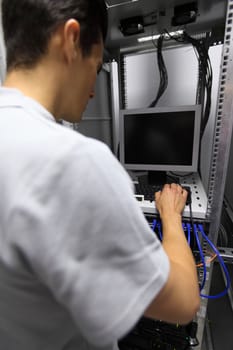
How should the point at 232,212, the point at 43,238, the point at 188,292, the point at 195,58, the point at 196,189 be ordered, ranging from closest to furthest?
the point at 43,238, the point at 188,292, the point at 196,189, the point at 232,212, the point at 195,58

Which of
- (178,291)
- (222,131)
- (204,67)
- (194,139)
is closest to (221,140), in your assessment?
(222,131)

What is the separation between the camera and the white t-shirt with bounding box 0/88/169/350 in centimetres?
25

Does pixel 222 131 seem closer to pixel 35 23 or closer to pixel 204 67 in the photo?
pixel 35 23

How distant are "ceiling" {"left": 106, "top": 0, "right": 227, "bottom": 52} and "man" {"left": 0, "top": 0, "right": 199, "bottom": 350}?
1.65ft

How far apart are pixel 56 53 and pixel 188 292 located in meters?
0.50

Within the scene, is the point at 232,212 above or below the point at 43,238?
below

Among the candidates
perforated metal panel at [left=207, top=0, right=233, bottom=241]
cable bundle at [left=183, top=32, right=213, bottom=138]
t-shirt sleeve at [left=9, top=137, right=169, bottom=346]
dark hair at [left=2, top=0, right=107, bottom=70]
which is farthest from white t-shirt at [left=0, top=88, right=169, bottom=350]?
cable bundle at [left=183, top=32, right=213, bottom=138]

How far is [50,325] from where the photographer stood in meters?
0.38

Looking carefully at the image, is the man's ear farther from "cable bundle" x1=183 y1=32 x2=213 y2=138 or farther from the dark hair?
"cable bundle" x1=183 y1=32 x2=213 y2=138

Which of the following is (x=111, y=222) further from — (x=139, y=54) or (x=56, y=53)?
(x=139, y=54)

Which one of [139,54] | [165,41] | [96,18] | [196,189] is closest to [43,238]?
[96,18]

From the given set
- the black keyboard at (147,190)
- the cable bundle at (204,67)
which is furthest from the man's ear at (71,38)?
the cable bundle at (204,67)

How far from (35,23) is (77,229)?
1.22 ft

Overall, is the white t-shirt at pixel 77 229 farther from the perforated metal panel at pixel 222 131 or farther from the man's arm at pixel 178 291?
the perforated metal panel at pixel 222 131
